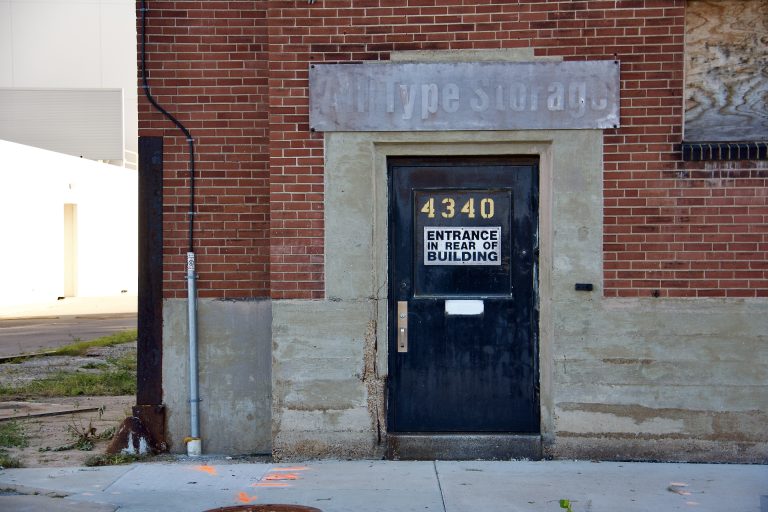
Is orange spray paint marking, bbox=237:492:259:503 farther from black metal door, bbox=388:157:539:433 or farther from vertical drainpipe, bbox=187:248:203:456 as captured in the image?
black metal door, bbox=388:157:539:433

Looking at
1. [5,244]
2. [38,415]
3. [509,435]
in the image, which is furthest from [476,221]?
[5,244]

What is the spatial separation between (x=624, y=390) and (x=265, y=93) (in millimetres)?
3885

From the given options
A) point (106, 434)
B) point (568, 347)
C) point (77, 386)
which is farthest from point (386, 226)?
point (77, 386)

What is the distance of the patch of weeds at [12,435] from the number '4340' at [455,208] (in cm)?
428

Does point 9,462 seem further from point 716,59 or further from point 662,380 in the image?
point 716,59

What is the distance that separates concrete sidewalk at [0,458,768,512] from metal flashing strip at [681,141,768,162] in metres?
2.48

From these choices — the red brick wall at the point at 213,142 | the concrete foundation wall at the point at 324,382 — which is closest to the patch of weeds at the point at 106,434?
the red brick wall at the point at 213,142

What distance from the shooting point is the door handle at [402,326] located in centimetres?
789

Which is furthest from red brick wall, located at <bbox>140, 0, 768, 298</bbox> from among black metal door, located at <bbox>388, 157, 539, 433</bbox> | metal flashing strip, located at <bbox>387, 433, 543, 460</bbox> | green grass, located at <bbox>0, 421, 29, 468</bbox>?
green grass, located at <bbox>0, 421, 29, 468</bbox>

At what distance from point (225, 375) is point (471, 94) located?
314 centimetres

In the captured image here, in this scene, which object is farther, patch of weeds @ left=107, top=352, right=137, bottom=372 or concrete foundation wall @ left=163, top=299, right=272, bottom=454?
patch of weeds @ left=107, top=352, right=137, bottom=372

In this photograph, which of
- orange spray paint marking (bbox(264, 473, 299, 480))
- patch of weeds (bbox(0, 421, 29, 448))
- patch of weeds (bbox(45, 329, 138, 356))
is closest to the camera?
orange spray paint marking (bbox(264, 473, 299, 480))

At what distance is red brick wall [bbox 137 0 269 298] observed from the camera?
806cm

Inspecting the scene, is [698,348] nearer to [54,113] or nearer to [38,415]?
[38,415]
